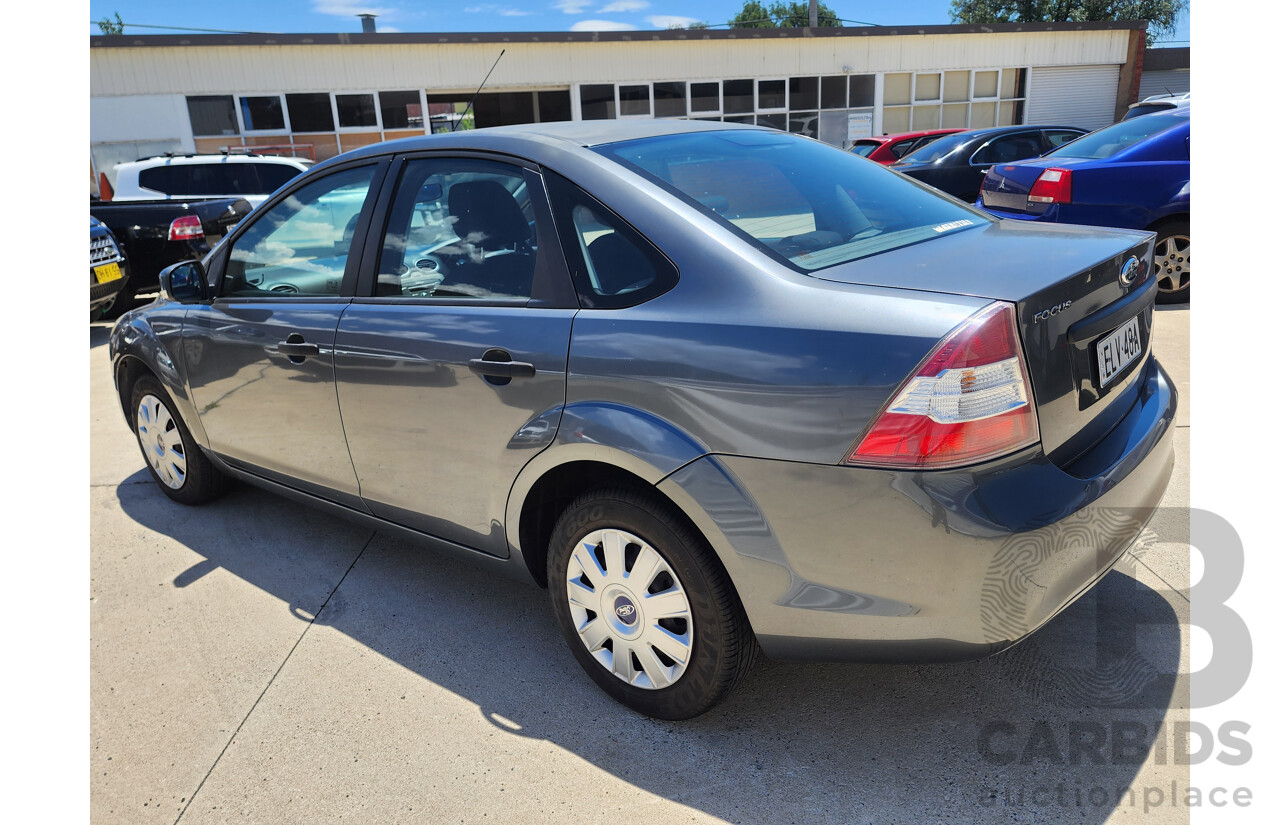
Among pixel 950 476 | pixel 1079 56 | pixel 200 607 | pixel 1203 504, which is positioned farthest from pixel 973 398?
pixel 1079 56

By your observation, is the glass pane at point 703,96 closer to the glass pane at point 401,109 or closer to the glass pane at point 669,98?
the glass pane at point 669,98

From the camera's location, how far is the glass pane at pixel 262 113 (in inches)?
822

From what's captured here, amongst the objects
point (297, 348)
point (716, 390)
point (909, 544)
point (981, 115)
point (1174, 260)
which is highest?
point (981, 115)

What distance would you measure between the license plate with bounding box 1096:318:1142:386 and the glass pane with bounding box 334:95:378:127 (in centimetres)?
2222

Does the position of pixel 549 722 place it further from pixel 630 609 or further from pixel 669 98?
pixel 669 98

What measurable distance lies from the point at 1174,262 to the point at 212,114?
69.5 feet

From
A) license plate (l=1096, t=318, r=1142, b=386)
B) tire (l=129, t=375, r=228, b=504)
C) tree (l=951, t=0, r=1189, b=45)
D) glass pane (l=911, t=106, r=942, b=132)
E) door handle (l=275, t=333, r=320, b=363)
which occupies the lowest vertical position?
tire (l=129, t=375, r=228, b=504)

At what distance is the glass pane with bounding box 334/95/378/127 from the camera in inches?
844

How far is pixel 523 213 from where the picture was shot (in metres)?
2.53

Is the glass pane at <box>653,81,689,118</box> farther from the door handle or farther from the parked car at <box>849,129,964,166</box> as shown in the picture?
the door handle

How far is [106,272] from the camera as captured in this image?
27.3ft

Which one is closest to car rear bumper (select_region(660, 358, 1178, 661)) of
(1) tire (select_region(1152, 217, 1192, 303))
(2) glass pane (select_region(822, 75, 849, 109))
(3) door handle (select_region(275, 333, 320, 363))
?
(3) door handle (select_region(275, 333, 320, 363))

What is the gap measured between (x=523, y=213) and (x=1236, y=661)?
8.10ft

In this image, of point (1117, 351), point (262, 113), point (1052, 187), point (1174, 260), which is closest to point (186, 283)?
point (1117, 351)
